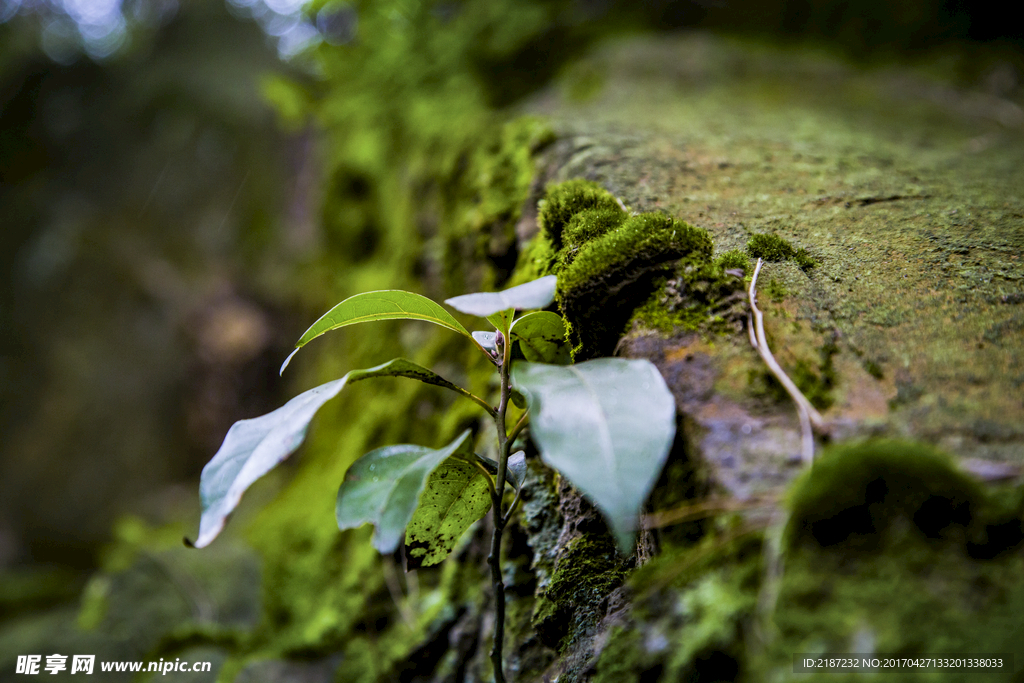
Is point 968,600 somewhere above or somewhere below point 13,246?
above

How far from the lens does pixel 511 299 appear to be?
79cm

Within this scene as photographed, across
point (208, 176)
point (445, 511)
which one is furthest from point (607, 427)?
point (208, 176)

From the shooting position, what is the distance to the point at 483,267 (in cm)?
179

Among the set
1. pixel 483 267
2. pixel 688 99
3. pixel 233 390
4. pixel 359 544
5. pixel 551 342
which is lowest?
pixel 233 390

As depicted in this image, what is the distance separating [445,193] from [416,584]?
4.85 ft

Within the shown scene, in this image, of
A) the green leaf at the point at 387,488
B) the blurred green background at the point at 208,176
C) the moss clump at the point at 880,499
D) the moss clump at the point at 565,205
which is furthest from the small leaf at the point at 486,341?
the blurred green background at the point at 208,176

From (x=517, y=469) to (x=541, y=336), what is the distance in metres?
0.25

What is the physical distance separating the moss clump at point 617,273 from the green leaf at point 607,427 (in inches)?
9.2

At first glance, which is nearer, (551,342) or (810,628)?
(810,628)

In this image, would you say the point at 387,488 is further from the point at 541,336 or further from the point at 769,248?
the point at 769,248

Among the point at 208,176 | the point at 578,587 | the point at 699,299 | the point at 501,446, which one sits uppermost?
the point at 699,299

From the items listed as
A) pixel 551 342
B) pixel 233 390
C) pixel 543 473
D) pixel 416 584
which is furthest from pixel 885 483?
pixel 233 390

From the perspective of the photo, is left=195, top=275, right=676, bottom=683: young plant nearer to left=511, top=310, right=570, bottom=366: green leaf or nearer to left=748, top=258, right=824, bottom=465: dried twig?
left=511, top=310, right=570, bottom=366: green leaf

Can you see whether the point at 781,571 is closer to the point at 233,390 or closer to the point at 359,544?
the point at 359,544
